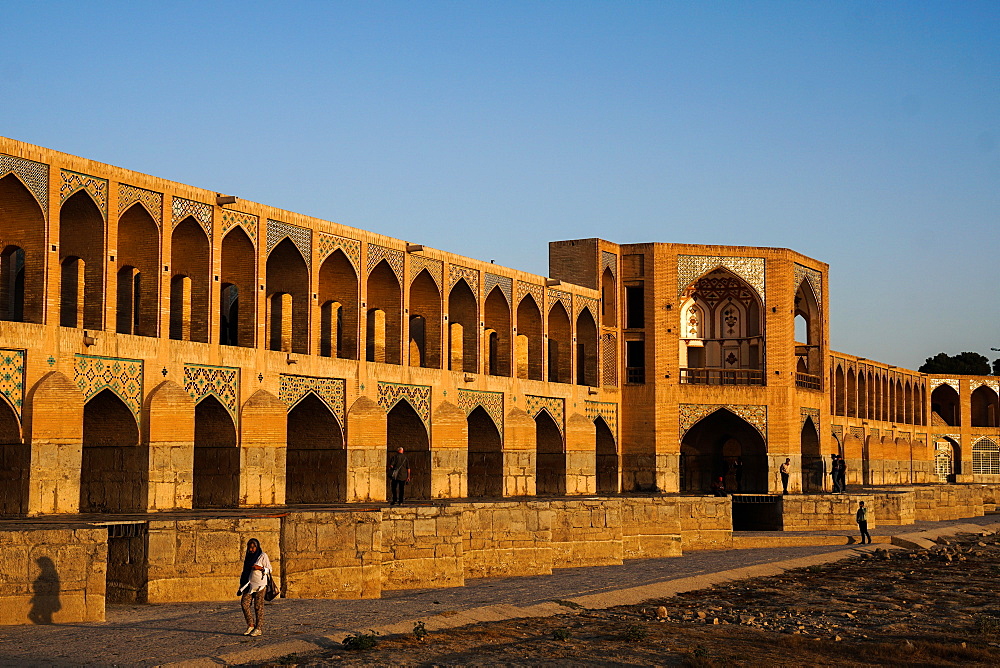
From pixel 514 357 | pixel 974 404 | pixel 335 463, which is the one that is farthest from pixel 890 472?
pixel 335 463

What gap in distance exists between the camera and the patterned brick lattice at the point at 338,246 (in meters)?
23.4

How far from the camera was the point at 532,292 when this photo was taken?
99.8ft

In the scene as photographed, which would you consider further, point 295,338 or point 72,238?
point 295,338

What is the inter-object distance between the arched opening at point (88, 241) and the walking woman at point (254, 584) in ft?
26.4

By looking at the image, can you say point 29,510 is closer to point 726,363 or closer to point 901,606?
point 901,606

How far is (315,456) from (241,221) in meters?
4.87

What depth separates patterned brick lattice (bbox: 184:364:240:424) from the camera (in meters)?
20.2

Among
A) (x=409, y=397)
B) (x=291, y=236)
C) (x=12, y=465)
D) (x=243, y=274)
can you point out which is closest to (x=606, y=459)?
(x=409, y=397)

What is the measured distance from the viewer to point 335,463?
23.1 meters

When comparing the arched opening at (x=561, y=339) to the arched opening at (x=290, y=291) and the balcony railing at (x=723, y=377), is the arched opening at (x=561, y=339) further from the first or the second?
the arched opening at (x=290, y=291)

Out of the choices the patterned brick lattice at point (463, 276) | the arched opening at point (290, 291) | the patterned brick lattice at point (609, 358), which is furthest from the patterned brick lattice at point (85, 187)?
the patterned brick lattice at point (609, 358)

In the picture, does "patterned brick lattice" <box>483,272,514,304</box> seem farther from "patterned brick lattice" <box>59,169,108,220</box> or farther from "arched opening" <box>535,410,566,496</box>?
"patterned brick lattice" <box>59,169,108,220</box>

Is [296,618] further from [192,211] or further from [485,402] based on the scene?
[485,402]

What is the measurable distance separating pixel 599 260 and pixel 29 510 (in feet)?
63.2
